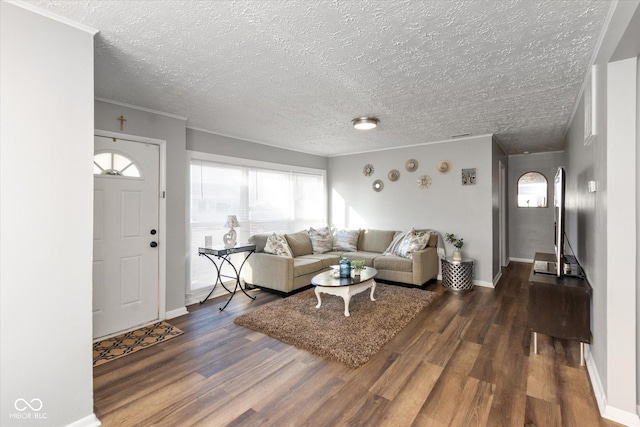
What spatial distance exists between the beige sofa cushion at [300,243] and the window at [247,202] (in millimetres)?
435

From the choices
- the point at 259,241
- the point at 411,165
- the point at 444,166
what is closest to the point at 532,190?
the point at 444,166

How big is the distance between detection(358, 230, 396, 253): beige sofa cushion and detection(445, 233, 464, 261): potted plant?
3.22 ft

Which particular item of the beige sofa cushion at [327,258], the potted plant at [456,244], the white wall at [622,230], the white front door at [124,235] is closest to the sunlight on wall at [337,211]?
the beige sofa cushion at [327,258]

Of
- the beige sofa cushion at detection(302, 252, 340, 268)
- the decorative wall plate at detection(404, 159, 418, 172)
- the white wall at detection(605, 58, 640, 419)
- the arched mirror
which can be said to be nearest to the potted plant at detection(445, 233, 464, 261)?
the decorative wall plate at detection(404, 159, 418, 172)

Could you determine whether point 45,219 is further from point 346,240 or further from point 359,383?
point 346,240

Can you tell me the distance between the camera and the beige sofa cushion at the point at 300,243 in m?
5.03

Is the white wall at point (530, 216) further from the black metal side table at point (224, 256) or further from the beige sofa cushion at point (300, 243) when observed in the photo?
the black metal side table at point (224, 256)

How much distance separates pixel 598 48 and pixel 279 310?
147 inches

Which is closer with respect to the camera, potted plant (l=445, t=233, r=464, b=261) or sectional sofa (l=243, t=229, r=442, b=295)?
sectional sofa (l=243, t=229, r=442, b=295)

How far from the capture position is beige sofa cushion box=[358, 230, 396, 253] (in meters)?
5.48

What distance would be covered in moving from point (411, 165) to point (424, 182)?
1.32 ft

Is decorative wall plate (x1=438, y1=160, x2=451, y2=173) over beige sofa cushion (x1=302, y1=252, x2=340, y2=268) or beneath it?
over

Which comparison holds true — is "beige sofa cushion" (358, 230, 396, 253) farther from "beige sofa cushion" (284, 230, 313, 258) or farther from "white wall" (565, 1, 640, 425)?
"white wall" (565, 1, 640, 425)

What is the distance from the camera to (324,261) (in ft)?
15.8
